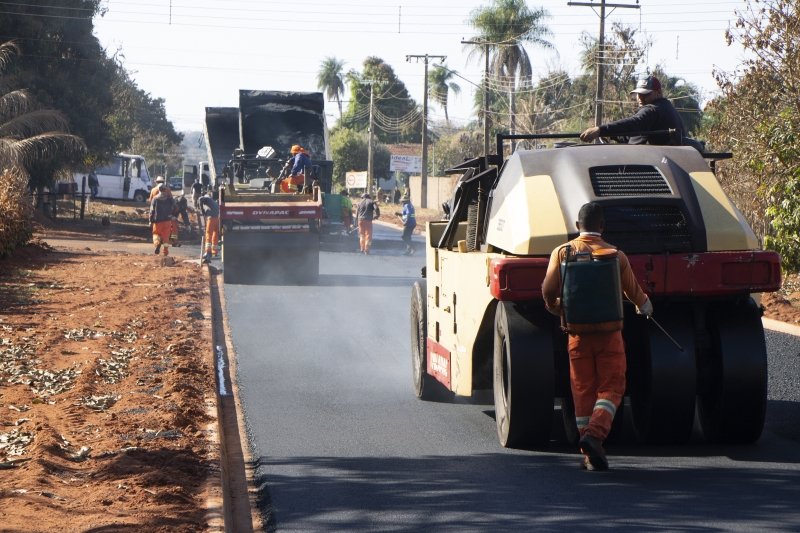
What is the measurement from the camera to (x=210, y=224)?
26375mm

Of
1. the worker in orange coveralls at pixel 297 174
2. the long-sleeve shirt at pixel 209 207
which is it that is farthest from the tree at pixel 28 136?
the worker in orange coveralls at pixel 297 174

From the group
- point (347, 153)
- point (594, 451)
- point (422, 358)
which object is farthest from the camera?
point (347, 153)

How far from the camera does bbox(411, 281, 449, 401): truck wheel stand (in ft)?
34.2

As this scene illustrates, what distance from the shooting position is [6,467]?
7570 mm

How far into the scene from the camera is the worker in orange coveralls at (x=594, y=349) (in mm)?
7289

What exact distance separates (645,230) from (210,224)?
63.1ft

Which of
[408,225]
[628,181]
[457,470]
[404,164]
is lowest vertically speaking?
[457,470]

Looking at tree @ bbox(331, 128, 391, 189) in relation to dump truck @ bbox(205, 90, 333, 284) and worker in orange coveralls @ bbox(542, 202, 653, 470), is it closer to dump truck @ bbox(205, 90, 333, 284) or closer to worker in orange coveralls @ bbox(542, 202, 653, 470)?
dump truck @ bbox(205, 90, 333, 284)

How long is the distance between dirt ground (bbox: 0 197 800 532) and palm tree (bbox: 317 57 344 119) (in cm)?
8111

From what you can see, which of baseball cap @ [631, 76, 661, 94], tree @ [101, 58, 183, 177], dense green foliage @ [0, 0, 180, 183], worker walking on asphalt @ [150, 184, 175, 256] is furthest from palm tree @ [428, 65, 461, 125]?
baseball cap @ [631, 76, 661, 94]

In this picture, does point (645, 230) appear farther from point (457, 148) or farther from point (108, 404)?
point (457, 148)

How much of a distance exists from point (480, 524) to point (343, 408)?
3908mm

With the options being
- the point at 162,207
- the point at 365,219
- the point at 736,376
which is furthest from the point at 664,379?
the point at 365,219

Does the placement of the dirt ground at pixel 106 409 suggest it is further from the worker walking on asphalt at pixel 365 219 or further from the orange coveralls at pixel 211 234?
the worker walking on asphalt at pixel 365 219
